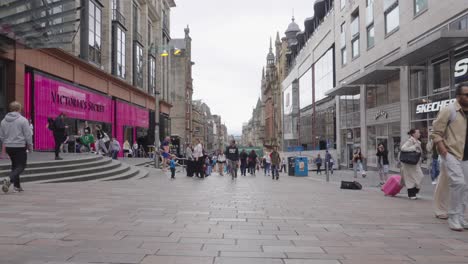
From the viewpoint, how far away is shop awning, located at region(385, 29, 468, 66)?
1616 centimetres

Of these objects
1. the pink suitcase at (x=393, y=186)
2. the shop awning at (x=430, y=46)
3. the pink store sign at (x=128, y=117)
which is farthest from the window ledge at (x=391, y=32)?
the pink store sign at (x=128, y=117)

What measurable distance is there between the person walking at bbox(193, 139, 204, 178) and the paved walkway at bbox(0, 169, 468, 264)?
8.85m

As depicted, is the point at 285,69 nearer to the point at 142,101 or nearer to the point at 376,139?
the point at 142,101

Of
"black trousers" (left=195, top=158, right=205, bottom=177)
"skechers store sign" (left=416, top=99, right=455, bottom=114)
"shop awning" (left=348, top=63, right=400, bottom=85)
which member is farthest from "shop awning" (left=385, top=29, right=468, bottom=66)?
"black trousers" (left=195, top=158, right=205, bottom=177)

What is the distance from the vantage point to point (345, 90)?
104 ft

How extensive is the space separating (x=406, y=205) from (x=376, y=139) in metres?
20.8

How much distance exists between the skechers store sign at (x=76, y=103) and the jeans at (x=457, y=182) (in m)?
19.4

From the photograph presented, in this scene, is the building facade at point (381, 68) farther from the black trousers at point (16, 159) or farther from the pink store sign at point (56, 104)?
the pink store sign at point (56, 104)

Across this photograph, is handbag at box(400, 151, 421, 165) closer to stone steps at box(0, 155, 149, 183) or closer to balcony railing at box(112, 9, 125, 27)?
stone steps at box(0, 155, 149, 183)

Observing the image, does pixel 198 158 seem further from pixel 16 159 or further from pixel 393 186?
pixel 16 159

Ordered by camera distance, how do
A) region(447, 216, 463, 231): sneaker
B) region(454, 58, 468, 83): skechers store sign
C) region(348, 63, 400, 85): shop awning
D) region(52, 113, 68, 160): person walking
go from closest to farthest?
region(447, 216, 463, 231): sneaker, region(52, 113, 68, 160): person walking, region(454, 58, 468, 83): skechers store sign, region(348, 63, 400, 85): shop awning

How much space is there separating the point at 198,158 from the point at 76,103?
10.1m

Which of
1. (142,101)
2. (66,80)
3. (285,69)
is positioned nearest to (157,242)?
(66,80)

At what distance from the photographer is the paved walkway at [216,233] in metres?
4.00
